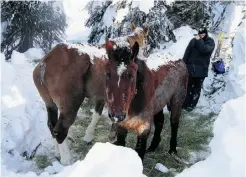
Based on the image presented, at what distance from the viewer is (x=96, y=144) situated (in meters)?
3.32

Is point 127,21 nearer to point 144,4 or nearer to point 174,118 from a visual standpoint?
point 144,4

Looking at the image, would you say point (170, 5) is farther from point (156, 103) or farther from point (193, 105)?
point (156, 103)

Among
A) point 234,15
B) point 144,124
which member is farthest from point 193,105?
point 144,124

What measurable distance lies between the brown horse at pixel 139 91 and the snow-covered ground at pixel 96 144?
312mm

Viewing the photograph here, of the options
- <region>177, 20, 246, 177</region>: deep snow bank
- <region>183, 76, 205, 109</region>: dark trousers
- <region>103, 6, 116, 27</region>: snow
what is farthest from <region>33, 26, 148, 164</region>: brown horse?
<region>103, 6, 116, 27</region>: snow

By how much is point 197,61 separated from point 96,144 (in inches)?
222

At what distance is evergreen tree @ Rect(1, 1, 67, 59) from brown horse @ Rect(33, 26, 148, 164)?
4640 millimetres

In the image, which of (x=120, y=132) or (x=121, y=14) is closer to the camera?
(x=120, y=132)

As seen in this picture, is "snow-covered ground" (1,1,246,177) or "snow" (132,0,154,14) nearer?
"snow-covered ground" (1,1,246,177)

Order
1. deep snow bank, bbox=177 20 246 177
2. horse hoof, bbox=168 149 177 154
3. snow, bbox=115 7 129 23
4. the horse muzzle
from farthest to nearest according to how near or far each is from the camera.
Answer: snow, bbox=115 7 129 23
horse hoof, bbox=168 149 177 154
the horse muzzle
deep snow bank, bbox=177 20 246 177

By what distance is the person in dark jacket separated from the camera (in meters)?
8.36

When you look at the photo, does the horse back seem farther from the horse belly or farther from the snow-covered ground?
the horse belly

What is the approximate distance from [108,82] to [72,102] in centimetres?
138

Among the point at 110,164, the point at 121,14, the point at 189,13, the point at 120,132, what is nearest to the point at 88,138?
the point at 120,132
